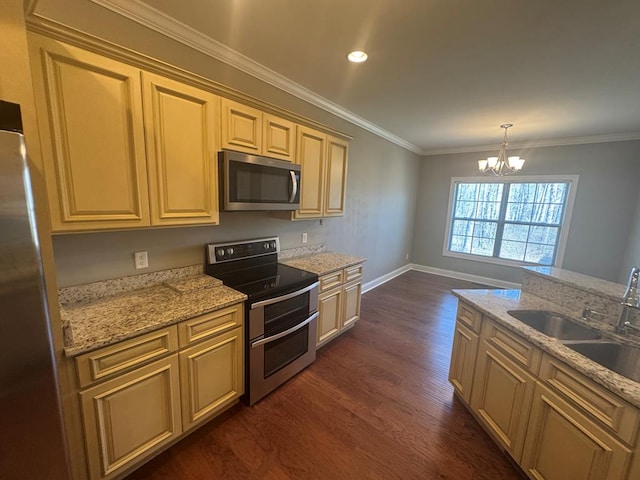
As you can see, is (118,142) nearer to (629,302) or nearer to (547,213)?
(629,302)

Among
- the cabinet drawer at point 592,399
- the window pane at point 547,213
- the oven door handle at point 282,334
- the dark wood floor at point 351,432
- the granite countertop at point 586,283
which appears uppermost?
the window pane at point 547,213

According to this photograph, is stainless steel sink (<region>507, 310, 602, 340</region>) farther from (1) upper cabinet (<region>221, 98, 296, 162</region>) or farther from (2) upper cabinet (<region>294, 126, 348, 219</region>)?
(1) upper cabinet (<region>221, 98, 296, 162</region>)

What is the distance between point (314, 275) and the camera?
2.35 meters

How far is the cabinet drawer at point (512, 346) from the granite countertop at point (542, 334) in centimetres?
7

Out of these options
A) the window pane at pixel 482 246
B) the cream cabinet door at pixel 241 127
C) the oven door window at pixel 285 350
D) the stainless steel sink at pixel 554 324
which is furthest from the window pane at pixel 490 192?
the cream cabinet door at pixel 241 127

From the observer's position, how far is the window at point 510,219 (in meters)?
4.57

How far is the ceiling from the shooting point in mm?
1559

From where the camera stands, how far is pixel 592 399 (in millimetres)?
1169

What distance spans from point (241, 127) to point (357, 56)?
42.6 inches

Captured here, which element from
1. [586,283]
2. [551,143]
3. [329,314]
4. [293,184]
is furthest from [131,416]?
[551,143]

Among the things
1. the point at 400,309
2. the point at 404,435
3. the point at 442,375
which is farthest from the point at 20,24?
the point at 400,309

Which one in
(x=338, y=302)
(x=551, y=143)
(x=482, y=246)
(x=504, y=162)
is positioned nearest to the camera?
(x=338, y=302)

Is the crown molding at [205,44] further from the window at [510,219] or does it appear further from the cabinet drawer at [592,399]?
the window at [510,219]

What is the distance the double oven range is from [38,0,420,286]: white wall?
158 mm
